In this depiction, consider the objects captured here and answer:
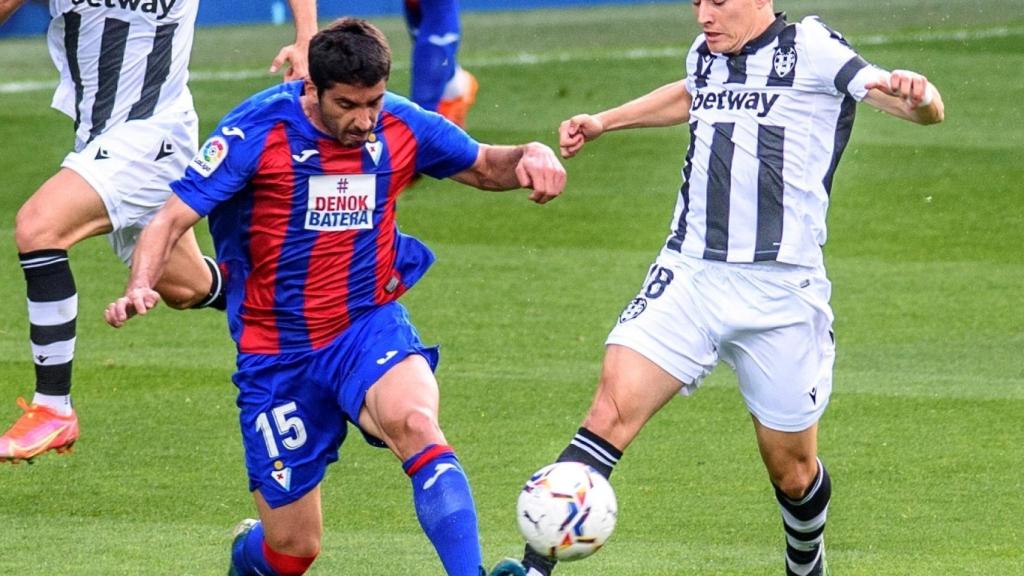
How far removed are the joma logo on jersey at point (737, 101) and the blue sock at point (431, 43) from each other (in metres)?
8.12

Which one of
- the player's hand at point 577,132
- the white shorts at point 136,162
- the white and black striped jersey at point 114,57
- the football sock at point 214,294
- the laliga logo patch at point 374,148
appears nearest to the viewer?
the laliga logo patch at point 374,148

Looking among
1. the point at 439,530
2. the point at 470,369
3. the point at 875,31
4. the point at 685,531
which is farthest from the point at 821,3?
the point at 439,530

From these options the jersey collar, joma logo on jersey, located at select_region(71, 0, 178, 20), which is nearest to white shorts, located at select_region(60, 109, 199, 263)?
joma logo on jersey, located at select_region(71, 0, 178, 20)

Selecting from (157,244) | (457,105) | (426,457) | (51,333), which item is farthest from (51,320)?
(457,105)

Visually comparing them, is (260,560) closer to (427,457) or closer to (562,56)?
(427,457)

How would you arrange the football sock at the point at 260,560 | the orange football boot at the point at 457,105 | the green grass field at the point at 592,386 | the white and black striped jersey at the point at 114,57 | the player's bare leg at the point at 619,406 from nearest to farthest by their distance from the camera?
the player's bare leg at the point at 619,406
the football sock at the point at 260,560
the green grass field at the point at 592,386
the white and black striped jersey at the point at 114,57
the orange football boot at the point at 457,105

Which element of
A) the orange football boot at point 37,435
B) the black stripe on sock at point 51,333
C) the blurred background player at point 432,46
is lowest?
the blurred background player at point 432,46

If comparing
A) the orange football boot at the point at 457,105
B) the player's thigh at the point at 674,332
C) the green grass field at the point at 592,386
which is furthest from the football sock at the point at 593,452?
the orange football boot at the point at 457,105

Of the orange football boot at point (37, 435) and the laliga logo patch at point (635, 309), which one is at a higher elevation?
the laliga logo patch at point (635, 309)

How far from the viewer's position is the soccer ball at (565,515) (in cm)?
538

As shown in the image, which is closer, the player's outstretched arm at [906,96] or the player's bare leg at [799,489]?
the player's outstretched arm at [906,96]

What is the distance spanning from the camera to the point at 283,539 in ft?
19.6

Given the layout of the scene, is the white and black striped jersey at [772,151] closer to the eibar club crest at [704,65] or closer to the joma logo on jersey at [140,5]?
the eibar club crest at [704,65]

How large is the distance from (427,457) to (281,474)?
57 cm
